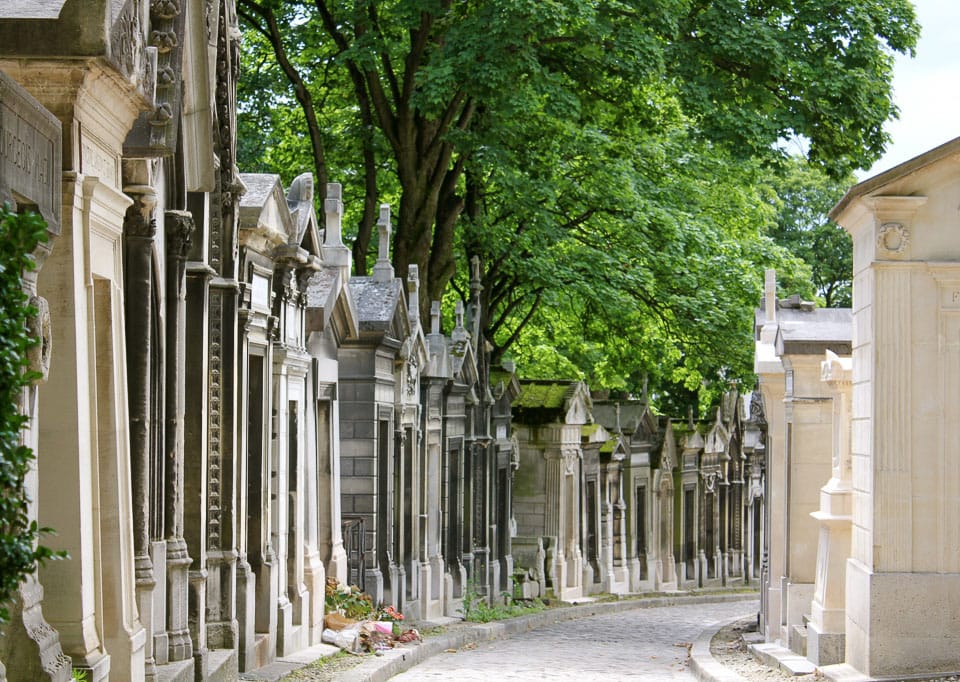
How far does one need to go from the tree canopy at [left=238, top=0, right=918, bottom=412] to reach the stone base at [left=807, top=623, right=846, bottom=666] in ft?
28.4

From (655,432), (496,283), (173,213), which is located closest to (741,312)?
(496,283)

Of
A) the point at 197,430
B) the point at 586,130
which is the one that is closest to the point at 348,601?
the point at 197,430

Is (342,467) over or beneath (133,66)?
beneath

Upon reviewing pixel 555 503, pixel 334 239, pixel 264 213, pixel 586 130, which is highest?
pixel 586 130

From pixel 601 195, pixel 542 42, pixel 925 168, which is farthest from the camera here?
pixel 601 195

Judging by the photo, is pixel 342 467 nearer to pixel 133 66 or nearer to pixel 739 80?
pixel 739 80

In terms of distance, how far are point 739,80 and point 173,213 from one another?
1279 centimetres

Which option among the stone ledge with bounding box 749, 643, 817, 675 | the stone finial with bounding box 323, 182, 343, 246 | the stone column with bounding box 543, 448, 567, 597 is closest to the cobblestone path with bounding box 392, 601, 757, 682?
the stone ledge with bounding box 749, 643, 817, 675

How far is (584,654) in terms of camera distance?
18.8 metres

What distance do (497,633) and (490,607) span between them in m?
2.96

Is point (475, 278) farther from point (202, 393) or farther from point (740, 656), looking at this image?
point (202, 393)

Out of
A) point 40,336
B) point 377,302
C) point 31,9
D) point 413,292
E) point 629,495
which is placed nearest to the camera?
point 40,336

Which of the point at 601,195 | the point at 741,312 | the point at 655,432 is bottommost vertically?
the point at 655,432

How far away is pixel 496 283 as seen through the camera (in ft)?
98.4
